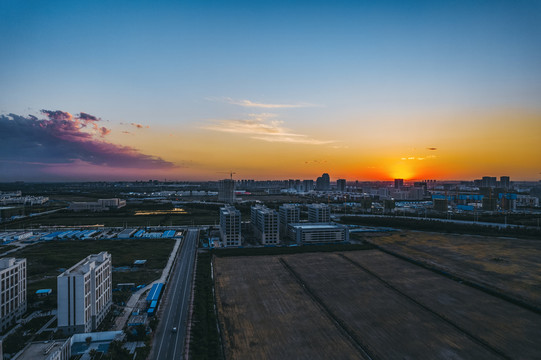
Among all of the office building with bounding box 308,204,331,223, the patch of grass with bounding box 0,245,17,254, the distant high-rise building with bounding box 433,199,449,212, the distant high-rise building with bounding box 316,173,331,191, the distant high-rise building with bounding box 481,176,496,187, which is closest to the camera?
the patch of grass with bounding box 0,245,17,254

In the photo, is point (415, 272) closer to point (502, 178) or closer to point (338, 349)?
point (338, 349)

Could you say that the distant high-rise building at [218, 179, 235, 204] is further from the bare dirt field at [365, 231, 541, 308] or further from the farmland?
the farmland

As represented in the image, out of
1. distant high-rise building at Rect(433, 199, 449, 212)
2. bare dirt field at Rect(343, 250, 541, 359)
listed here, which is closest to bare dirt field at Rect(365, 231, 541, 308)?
bare dirt field at Rect(343, 250, 541, 359)

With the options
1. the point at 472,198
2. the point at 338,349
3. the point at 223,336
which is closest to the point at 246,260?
the point at 223,336

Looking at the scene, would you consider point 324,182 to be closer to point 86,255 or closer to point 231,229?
point 231,229

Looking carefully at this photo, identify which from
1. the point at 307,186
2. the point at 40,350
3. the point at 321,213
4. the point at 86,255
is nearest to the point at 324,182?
the point at 307,186

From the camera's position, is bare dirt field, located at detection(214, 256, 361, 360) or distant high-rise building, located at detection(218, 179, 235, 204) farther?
distant high-rise building, located at detection(218, 179, 235, 204)

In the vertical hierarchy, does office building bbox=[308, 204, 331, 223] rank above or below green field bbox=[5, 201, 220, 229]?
above
